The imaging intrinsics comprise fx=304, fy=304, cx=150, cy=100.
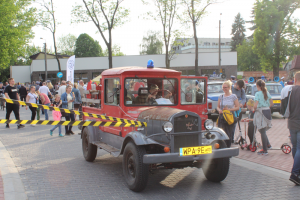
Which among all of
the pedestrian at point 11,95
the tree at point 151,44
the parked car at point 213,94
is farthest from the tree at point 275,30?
the pedestrian at point 11,95

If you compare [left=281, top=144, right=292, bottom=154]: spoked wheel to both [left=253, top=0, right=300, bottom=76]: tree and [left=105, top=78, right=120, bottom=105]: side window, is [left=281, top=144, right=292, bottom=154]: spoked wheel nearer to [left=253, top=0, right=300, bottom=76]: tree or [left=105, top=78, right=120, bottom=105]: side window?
[left=105, top=78, right=120, bottom=105]: side window

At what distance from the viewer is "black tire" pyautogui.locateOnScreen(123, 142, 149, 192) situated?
15.5 feet

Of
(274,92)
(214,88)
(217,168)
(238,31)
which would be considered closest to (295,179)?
(217,168)

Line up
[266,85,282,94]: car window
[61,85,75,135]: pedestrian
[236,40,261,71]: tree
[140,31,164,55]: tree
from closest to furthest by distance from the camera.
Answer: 1. [61,85,75,135]: pedestrian
2. [266,85,282,94]: car window
3. [140,31,164,55]: tree
4. [236,40,261,71]: tree

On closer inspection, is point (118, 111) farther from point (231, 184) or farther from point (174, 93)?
point (231, 184)

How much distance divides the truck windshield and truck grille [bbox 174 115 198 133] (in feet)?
3.47

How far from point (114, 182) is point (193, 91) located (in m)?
2.33

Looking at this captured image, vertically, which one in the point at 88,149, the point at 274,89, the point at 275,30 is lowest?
the point at 88,149

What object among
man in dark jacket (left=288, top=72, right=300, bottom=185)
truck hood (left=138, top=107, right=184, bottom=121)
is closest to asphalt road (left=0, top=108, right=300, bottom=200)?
man in dark jacket (left=288, top=72, right=300, bottom=185)

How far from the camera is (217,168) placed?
209 inches

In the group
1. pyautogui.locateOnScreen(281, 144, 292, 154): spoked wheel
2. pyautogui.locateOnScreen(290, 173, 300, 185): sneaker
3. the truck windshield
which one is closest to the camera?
pyautogui.locateOnScreen(290, 173, 300, 185): sneaker

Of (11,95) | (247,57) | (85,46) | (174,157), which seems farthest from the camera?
(247,57)

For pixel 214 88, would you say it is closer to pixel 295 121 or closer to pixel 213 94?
pixel 213 94

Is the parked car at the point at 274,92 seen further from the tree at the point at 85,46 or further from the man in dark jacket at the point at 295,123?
the tree at the point at 85,46
